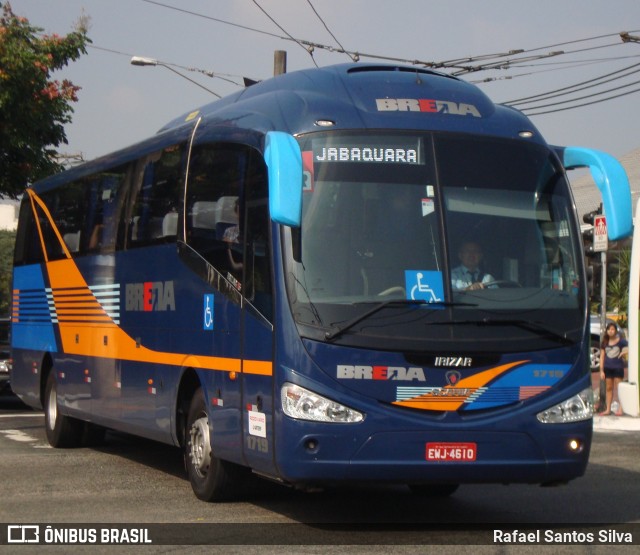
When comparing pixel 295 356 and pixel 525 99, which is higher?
pixel 525 99

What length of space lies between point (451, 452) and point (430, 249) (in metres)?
1.51

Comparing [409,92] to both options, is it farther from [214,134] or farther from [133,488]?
[133,488]

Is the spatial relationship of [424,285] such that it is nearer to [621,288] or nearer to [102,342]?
[102,342]

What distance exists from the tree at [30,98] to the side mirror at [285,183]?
13.1m

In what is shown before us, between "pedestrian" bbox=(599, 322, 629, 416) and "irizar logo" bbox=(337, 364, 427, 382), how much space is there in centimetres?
1224

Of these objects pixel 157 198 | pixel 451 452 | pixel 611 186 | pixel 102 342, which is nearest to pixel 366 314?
pixel 451 452

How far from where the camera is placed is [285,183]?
8.48 meters

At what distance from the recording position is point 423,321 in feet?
28.8

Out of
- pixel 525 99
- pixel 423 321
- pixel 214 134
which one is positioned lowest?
pixel 423 321

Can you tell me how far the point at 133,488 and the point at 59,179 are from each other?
246 inches

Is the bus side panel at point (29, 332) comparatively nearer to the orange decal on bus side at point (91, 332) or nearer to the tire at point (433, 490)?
the orange decal on bus side at point (91, 332)

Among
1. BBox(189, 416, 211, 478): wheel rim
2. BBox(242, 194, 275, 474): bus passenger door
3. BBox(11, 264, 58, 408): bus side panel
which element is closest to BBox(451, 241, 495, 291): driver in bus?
BBox(242, 194, 275, 474): bus passenger door

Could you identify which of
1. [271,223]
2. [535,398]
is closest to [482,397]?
[535,398]

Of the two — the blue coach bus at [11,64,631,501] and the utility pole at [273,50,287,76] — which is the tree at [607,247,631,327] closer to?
the utility pole at [273,50,287,76]
